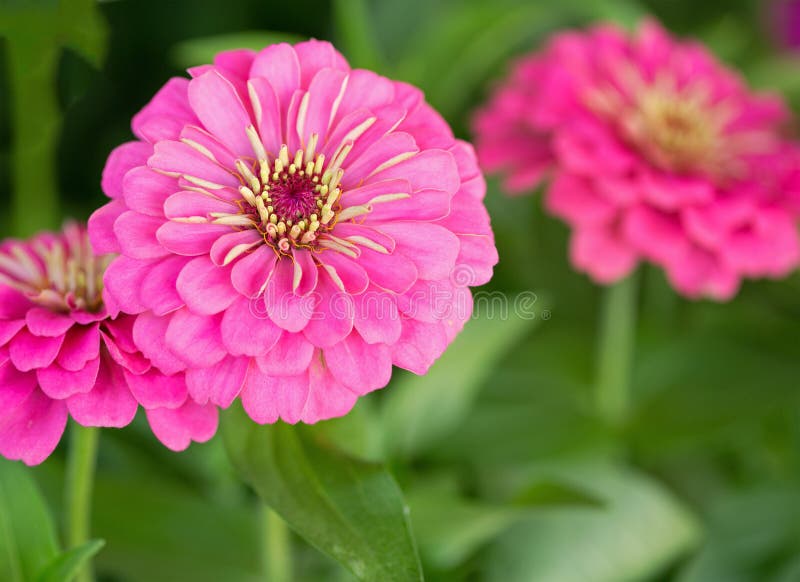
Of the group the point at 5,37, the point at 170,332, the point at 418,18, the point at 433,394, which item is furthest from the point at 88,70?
the point at 418,18

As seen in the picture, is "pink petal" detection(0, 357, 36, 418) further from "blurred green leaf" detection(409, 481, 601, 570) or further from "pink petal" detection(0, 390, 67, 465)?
"blurred green leaf" detection(409, 481, 601, 570)

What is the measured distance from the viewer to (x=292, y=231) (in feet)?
1.27

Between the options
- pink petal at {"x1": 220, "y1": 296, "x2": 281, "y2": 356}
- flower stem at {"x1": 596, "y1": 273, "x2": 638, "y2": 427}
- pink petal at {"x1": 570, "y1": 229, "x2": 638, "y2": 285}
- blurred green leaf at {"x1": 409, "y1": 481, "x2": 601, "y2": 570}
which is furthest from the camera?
flower stem at {"x1": 596, "y1": 273, "x2": 638, "y2": 427}

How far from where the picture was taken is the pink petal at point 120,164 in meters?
0.37

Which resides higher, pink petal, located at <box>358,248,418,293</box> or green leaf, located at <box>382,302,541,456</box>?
pink petal, located at <box>358,248,418,293</box>

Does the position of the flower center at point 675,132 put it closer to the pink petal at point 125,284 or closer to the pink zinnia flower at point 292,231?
the pink zinnia flower at point 292,231

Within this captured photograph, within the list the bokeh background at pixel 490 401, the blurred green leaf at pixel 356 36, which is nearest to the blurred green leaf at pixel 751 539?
the bokeh background at pixel 490 401

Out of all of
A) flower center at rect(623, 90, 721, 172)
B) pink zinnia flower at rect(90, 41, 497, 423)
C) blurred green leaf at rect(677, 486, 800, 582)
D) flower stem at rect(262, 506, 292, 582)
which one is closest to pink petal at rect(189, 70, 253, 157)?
pink zinnia flower at rect(90, 41, 497, 423)

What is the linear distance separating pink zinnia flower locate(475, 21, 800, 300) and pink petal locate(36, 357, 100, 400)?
360 millimetres

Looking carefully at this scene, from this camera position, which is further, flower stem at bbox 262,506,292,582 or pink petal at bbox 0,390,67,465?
flower stem at bbox 262,506,292,582

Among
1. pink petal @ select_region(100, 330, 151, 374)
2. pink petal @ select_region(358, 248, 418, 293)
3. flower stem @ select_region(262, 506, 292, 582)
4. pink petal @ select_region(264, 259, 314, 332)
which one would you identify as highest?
pink petal @ select_region(358, 248, 418, 293)

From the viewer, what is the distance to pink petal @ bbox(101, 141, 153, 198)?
37 centimetres

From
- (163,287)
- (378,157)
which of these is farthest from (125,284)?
(378,157)

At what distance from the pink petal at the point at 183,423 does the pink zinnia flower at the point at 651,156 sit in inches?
12.8
